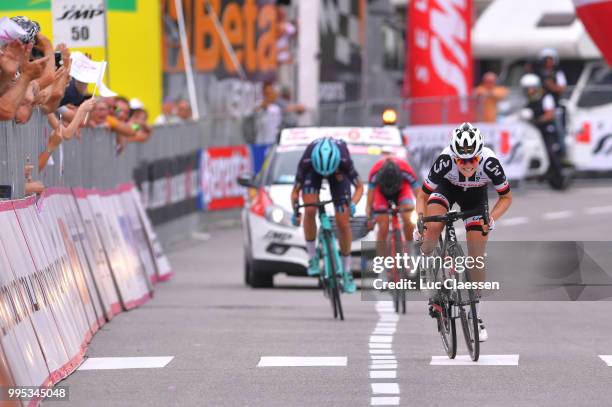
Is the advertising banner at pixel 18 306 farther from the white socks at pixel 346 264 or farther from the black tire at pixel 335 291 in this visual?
the white socks at pixel 346 264

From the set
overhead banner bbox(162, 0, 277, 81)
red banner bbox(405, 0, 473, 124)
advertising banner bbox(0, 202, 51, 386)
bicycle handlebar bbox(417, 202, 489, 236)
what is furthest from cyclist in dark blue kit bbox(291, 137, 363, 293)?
red banner bbox(405, 0, 473, 124)

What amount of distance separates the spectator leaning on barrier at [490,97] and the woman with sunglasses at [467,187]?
901 inches

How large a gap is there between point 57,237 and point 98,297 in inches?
76.9

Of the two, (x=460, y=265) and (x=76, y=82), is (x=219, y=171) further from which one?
(x=460, y=265)

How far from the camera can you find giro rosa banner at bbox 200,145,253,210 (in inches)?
1161

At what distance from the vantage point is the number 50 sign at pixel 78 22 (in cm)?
1881

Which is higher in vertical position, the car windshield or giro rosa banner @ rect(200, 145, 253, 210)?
the car windshield

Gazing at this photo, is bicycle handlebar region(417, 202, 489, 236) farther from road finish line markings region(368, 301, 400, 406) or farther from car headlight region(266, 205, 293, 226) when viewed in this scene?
car headlight region(266, 205, 293, 226)

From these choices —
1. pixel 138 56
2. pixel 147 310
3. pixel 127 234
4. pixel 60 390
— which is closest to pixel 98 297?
pixel 147 310

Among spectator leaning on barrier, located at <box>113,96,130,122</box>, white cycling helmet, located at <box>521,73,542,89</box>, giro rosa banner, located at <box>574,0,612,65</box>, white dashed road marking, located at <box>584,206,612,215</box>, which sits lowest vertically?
white dashed road marking, located at <box>584,206,612,215</box>

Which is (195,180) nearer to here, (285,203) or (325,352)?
(285,203)

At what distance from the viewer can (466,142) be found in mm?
12625

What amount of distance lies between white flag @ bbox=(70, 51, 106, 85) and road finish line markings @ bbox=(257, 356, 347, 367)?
3687mm

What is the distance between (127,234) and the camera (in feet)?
61.9
